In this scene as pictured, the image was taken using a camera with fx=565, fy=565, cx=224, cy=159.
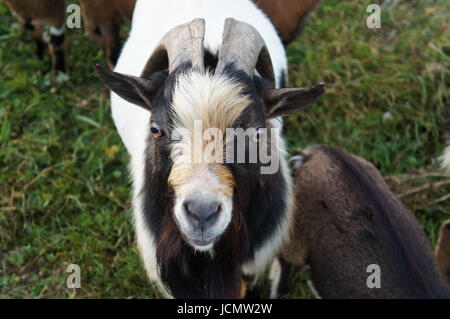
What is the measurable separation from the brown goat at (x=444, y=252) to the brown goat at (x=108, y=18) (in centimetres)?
312

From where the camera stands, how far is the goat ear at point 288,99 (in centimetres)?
321

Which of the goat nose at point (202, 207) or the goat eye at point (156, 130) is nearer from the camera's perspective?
the goat nose at point (202, 207)

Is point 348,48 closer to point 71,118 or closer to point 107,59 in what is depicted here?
point 107,59

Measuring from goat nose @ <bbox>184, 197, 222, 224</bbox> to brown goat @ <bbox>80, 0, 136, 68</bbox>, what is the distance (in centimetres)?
267

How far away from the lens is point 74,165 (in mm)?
5281

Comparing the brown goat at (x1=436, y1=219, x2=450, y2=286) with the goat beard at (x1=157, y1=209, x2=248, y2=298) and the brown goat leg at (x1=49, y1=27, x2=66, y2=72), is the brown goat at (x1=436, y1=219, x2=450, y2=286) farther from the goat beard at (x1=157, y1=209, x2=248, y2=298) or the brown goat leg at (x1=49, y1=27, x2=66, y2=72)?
the brown goat leg at (x1=49, y1=27, x2=66, y2=72)

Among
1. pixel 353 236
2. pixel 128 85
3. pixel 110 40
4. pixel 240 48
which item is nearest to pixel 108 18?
pixel 110 40

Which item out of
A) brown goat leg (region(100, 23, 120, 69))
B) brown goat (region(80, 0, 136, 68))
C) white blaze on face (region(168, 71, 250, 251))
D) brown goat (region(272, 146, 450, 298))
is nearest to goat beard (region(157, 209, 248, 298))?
white blaze on face (region(168, 71, 250, 251))

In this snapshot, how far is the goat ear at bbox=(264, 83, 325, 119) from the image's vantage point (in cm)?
321

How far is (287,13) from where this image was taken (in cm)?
505

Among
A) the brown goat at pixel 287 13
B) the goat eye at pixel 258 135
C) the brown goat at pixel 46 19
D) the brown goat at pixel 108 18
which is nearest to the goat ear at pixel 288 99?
the goat eye at pixel 258 135

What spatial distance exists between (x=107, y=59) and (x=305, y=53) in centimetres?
206

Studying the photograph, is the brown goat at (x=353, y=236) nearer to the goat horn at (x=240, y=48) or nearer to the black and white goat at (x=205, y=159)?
the black and white goat at (x=205, y=159)

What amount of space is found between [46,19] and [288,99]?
10.5ft
